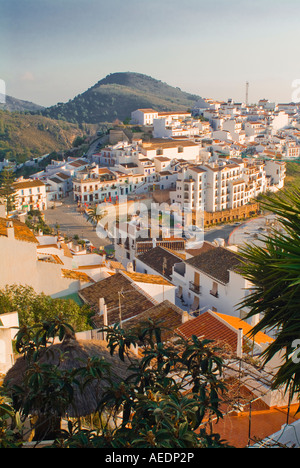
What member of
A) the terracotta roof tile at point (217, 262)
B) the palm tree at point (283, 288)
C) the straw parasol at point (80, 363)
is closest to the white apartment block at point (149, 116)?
the terracotta roof tile at point (217, 262)

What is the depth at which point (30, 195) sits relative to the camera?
35.4m

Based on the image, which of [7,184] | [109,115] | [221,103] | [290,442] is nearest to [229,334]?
[290,442]

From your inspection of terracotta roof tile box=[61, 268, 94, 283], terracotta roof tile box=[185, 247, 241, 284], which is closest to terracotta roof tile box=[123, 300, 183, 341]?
terracotta roof tile box=[61, 268, 94, 283]

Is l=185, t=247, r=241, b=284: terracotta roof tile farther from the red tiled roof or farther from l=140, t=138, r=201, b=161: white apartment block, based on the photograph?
l=140, t=138, r=201, b=161: white apartment block

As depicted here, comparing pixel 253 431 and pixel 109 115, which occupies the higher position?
pixel 109 115

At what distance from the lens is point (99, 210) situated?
33.4m

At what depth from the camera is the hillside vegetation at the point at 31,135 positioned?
226 ft

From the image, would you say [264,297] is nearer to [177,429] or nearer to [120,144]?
[177,429]

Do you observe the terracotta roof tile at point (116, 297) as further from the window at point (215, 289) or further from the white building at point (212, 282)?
the window at point (215, 289)

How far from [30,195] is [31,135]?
41.6 meters

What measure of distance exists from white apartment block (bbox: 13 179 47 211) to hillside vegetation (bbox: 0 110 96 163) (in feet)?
95.3

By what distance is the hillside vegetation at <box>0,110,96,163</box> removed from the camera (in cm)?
6894

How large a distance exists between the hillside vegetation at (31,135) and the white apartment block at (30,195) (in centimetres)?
2905
